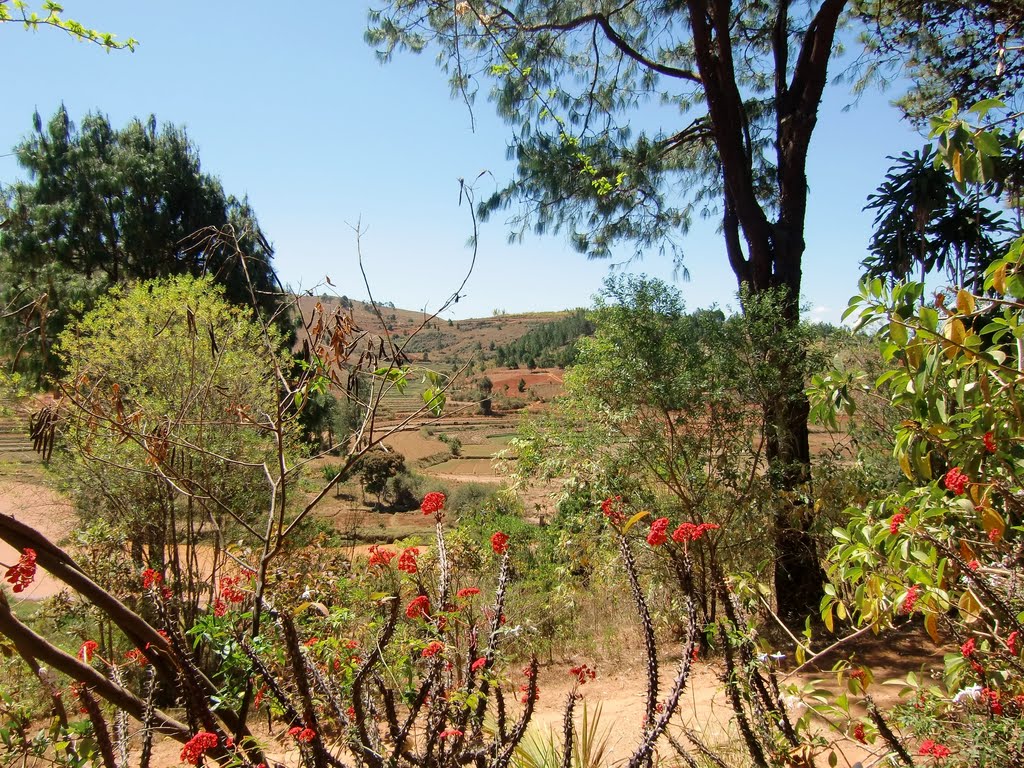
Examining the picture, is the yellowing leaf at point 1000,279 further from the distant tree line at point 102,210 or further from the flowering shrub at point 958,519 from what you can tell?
the distant tree line at point 102,210

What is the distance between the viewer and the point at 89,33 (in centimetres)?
199

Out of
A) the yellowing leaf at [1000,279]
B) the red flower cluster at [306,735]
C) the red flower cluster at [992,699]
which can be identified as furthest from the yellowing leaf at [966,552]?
the red flower cluster at [306,735]

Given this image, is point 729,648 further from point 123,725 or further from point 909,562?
point 123,725

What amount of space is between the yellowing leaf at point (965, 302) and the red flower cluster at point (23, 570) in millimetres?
2103

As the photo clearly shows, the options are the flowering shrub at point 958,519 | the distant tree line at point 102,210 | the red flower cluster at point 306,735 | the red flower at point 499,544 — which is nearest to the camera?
the red flower cluster at point 306,735

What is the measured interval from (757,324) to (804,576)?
2484 millimetres

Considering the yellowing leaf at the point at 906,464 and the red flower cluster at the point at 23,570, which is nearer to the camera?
the red flower cluster at the point at 23,570

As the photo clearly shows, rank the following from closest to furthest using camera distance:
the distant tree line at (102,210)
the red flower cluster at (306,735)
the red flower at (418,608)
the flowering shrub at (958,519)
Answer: the red flower cluster at (306,735)
the flowering shrub at (958,519)
the red flower at (418,608)
the distant tree line at (102,210)

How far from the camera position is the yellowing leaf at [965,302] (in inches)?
66.1

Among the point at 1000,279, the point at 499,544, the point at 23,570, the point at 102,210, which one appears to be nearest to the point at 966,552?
the point at 1000,279

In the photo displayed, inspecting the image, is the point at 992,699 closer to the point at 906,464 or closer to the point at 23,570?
the point at 906,464

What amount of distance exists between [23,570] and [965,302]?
2.20m

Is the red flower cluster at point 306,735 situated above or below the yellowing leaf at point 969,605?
below

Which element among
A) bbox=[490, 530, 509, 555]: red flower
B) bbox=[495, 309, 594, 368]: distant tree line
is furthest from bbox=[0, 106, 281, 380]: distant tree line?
bbox=[495, 309, 594, 368]: distant tree line
